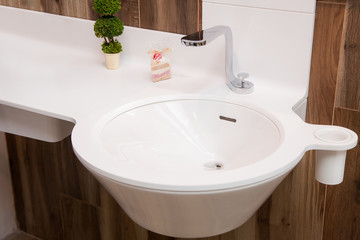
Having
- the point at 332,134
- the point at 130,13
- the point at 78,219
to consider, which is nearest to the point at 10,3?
the point at 130,13

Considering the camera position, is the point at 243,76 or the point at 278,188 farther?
the point at 278,188

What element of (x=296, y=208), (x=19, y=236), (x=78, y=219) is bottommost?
(x=19, y=236)

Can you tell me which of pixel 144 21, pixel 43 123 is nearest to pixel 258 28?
pixel 144 21

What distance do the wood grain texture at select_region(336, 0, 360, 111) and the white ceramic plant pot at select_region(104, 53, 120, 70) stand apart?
0.67 metres

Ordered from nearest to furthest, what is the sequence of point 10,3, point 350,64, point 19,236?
point 350,64 < point 10,3 < point 19,236

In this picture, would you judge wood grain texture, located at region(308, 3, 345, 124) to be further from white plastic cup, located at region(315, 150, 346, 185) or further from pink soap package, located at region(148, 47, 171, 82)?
pink soap package, located at region(148, 47, 171, 82)

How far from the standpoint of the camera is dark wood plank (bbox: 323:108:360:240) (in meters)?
1.35

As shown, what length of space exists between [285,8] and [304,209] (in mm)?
579

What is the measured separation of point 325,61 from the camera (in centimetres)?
132

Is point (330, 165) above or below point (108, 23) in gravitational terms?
below

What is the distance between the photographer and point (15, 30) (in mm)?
1902

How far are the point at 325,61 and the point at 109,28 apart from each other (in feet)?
2.11

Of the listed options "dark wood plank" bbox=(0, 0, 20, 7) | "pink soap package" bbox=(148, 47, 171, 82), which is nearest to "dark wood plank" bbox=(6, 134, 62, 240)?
"dark wood plank" bbox=(0, 0, 20, 7)

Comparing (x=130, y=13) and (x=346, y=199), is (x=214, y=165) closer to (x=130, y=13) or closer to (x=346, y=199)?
(x=346, y=199)
